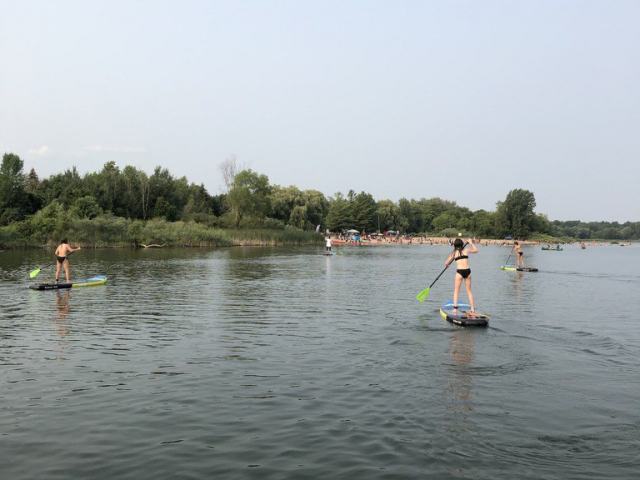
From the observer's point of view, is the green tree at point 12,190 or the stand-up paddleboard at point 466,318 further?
the green tree at point 12,190

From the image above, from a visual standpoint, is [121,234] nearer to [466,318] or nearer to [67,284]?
[67,284]

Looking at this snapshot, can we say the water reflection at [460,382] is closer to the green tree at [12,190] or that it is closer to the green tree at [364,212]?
the green tree at [12,190]

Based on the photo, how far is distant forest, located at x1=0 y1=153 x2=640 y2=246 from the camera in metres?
74.6

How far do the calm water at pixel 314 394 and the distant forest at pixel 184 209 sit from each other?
60017 mm

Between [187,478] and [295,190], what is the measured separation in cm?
12666

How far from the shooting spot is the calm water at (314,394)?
6598 millimetres

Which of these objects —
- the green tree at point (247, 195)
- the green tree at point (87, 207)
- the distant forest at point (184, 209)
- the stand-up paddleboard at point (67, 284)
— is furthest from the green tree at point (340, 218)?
the stand-up paddleboard at point (67, 284)

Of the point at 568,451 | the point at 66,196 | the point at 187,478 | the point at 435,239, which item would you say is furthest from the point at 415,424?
the point at 435,239

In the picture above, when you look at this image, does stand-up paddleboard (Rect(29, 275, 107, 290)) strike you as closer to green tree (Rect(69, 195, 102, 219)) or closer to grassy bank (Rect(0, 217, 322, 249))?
grassy bank (Rect(0, 217, 322, 249))

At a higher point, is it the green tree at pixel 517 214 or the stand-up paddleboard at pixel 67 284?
the green tree at pixel 517 214

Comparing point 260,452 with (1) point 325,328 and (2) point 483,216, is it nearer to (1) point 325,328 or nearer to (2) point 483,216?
(1) point 325,328

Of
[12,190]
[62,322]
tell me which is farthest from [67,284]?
[12,190]

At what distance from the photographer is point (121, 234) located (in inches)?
2953

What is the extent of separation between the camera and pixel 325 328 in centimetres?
1580
